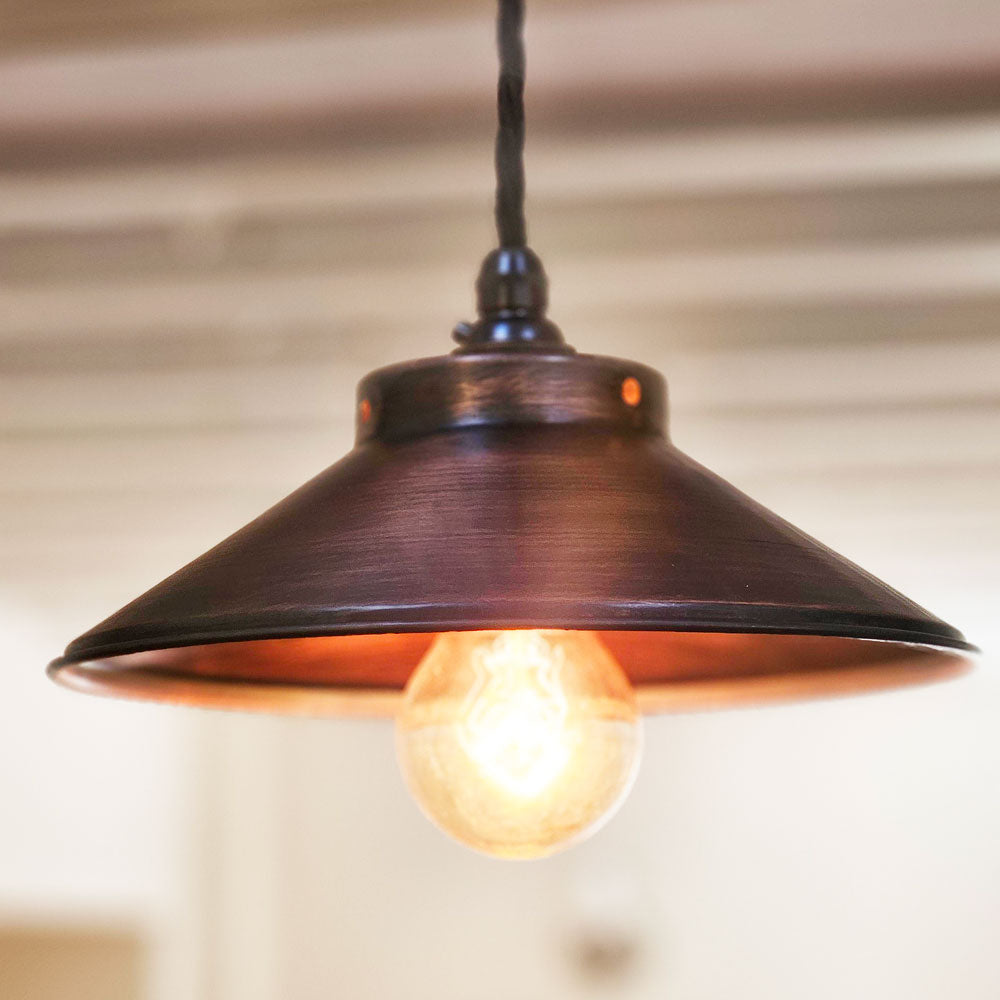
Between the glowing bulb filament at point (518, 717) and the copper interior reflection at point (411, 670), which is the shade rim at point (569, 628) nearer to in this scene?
the copper interior reflection at point (411, 670)

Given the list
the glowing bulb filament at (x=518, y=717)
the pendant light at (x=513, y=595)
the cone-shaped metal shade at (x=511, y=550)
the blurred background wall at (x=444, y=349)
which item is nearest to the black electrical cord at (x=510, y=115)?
the pendant light at (x=513, y=595)

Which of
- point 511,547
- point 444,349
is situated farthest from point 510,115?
point 444,349

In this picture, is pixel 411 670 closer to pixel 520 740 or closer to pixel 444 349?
pixel 520 740

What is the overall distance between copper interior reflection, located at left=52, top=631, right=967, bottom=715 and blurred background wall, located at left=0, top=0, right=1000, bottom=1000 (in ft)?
1.90

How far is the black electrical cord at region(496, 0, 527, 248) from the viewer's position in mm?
695

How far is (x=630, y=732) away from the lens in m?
0.77

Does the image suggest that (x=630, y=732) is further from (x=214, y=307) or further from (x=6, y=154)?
(x=214, y=307)

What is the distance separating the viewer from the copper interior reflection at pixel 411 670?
2.42 feet

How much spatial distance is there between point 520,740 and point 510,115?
347mm

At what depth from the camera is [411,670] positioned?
36.1 inches

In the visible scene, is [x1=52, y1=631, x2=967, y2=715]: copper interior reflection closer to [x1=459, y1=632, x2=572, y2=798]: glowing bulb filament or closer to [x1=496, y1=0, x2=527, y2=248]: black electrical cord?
[x1=459, y1=632, x2=572, y2=798]: glowing bulb filament

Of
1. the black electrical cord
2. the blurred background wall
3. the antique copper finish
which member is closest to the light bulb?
the antique copper finish

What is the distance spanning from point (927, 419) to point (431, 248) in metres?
1.02

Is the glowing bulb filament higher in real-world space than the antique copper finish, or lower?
lower
